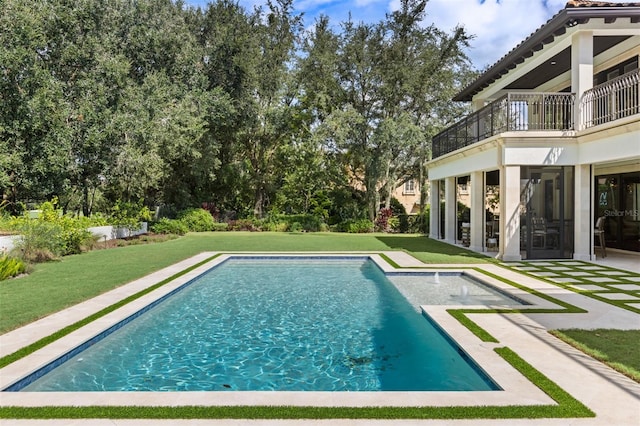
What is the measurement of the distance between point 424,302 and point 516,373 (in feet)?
13.7

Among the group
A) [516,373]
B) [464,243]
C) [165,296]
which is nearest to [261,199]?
[464,243]

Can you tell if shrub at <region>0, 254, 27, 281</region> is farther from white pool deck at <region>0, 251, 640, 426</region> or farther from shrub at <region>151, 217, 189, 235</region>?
shrub at <region>151, 217, 189, 235</region>

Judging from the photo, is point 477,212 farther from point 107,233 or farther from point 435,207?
point 107,233

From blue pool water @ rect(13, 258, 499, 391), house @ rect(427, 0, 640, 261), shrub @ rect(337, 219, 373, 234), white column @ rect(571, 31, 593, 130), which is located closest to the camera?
blue pool water @ rect(13, 258, 499, 391)

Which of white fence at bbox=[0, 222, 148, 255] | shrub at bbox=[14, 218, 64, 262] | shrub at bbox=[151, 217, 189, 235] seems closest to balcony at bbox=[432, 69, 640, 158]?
shrub at bbox=[14, 218, 64, 262]

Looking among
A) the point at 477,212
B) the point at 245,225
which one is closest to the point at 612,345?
the point at 477,212

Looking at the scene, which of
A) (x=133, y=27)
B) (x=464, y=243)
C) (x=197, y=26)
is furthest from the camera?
(x=197, y=26)

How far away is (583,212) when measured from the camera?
42.4ft

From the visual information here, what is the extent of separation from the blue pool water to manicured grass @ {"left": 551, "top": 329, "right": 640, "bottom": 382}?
1543 millimetres

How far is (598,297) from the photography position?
8.12 m

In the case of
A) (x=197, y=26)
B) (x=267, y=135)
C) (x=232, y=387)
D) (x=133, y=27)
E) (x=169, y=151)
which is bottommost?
(x=232, y=387)

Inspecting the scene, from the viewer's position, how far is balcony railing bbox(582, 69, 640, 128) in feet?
36.3

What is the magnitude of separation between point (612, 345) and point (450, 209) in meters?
14.9

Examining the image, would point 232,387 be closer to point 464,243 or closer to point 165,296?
point 165,296
